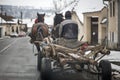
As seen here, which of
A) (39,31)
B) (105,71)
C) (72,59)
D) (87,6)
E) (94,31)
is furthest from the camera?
(87,6)

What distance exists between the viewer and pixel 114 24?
4003 cm

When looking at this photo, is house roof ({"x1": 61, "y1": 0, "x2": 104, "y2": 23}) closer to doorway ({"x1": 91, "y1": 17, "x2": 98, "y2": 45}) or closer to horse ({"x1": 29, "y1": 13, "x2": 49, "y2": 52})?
doorway ({"x1": 91, "y1": 17, "x2": 98, "y2": 45})

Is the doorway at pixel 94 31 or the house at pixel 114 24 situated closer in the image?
the house at pixel 114 24

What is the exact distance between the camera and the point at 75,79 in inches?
543

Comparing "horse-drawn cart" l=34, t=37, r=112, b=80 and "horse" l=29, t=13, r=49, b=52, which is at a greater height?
"horse" l=29, t=13, r=49, b=52

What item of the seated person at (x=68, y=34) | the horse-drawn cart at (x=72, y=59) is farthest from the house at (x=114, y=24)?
the horse-drawn cart at (x=72, y=59)

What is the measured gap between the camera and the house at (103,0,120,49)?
38531 millimetres

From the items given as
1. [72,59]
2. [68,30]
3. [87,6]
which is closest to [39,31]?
[68,30]

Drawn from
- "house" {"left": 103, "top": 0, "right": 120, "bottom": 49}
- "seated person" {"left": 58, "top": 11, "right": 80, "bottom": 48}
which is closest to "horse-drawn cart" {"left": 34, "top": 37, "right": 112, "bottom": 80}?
"seated person" {"left": 58, "top": 11, "right": 80, "bottom": 48}

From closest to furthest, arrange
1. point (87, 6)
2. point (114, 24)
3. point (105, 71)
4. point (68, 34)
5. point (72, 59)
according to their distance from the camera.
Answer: point (105, 71) → point (72, 59) → point (68, 34) → point (114, 24) → point (87, 6)

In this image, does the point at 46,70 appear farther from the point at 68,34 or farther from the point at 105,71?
the point at 68,34

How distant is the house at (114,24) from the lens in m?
38.5

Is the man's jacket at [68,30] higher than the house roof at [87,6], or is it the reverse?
the house roof at [87,6]

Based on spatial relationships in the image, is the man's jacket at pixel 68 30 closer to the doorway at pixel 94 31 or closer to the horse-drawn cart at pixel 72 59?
the horse-drawn cart at pixel 72 59
